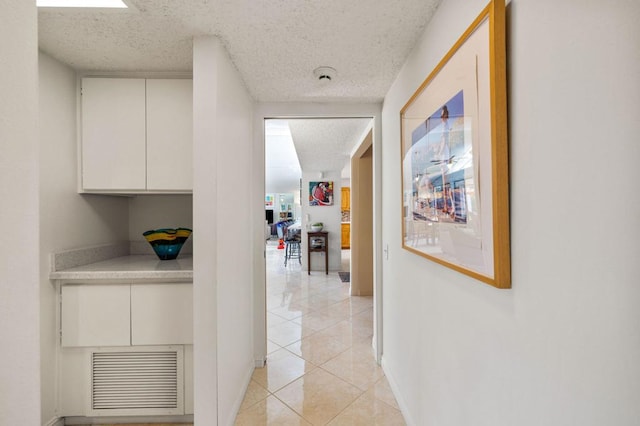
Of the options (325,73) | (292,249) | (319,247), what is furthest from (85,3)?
(292,249)

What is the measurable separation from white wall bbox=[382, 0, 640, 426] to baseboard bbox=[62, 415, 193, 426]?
65.3 inches

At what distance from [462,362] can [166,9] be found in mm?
1965

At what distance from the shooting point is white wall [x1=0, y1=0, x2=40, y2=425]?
53cm

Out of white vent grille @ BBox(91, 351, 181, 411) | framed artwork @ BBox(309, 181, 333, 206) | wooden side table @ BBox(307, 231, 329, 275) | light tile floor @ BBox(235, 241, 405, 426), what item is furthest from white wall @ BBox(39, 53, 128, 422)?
framed artwork @ BBox(309, 181, 333, 206)

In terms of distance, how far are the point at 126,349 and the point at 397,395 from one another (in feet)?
5.76

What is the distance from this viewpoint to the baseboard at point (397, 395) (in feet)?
5.39

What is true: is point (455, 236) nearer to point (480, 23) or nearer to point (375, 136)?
point (480, 23)

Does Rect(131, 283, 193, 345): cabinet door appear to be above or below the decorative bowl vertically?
below

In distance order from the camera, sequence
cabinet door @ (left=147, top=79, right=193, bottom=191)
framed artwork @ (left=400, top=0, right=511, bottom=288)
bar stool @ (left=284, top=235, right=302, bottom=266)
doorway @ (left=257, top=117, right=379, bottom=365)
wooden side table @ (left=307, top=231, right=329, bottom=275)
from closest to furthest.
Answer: framed artwork @ (left=400, top=0, right=511, bottom=288)
cabinet door @ (left=147, top=79, right=193, bottom=191)
doorway @ (left=257, top=117, right=379, bottom=365)
wooden side table @ (left=307, top=231, right=329, bottom=275)
bar stool @ (left=284, top=235, right=302, bottom=266)

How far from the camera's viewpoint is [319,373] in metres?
2.26

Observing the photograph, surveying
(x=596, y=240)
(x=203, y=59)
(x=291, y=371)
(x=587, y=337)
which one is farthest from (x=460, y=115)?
(x=291, y=371)

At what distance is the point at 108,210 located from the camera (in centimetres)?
208

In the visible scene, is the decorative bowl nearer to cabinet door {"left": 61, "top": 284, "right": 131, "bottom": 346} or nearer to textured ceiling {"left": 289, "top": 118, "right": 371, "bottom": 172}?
cabinet door {"left": 61, "top": 284, "right": 131, "bottom": 346}

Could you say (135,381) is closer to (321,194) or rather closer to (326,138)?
(326,138)
